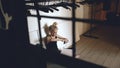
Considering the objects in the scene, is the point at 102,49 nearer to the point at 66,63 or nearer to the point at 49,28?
the point at 49,28

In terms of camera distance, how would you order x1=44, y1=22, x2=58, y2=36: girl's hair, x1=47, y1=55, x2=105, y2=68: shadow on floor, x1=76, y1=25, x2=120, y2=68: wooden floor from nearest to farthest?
x1=47, y1=55, x2=105, y2=68: shadow on floor, x1=44, y1=22, x2=58, y2=36: girl's hair, x1=76, y1=25, x2=120, y2=68: wooden floor

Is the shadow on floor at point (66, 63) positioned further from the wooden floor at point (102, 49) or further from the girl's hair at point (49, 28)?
the wooden floor at point (102, 49)

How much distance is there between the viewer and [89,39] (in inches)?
143

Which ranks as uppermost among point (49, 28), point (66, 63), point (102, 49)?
point (49, 28)

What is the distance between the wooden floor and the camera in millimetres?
2520

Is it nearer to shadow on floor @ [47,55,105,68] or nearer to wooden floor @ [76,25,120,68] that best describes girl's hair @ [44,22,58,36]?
wooden floor @ [76,25,120,68]

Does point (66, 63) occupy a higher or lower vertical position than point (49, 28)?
lower

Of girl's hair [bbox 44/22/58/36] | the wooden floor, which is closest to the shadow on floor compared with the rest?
girl's hair [bbox 44/22/58/36]

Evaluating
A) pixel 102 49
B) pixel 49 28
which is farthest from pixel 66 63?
pixel 102 49

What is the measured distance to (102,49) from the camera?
299 cm

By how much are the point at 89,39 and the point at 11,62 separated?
9.87ft

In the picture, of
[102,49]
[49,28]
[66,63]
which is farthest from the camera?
[102,49]

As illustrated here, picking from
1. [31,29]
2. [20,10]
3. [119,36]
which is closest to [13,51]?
[20,10]

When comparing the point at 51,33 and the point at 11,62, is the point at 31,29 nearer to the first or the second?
the point at 51,33
